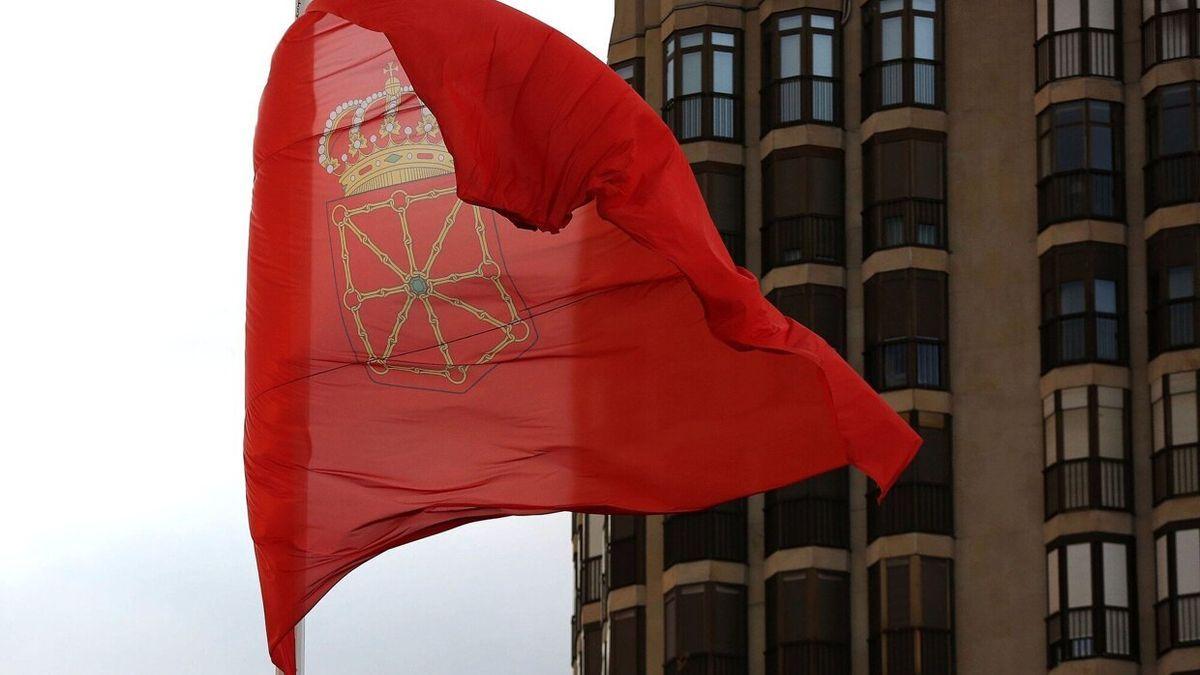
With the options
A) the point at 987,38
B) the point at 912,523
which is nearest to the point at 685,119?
the point at 987,38

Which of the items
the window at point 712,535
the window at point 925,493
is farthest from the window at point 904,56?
the window at point 712,535

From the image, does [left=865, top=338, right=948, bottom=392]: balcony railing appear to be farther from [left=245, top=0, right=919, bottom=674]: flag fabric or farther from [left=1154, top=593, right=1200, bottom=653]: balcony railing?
[left=245, top=0, right=919, bottom=674]: flag fabric

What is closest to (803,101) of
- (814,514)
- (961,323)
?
(961,323)

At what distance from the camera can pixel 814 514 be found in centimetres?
5981

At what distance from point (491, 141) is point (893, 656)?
31997 mm

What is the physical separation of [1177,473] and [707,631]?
9.80m

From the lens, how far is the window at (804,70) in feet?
206

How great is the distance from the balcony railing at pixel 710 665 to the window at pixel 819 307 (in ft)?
21.3

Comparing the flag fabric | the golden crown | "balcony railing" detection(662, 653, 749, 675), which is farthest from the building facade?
the golden crown

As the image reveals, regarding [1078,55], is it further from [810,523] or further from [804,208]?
[810,523]

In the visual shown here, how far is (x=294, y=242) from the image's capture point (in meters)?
30.1

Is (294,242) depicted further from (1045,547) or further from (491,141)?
(1045,547)

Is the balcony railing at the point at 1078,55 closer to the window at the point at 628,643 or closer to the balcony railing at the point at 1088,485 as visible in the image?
the balcony railing at the point at 1088,485

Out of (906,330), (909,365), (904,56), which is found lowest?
(909,365)
